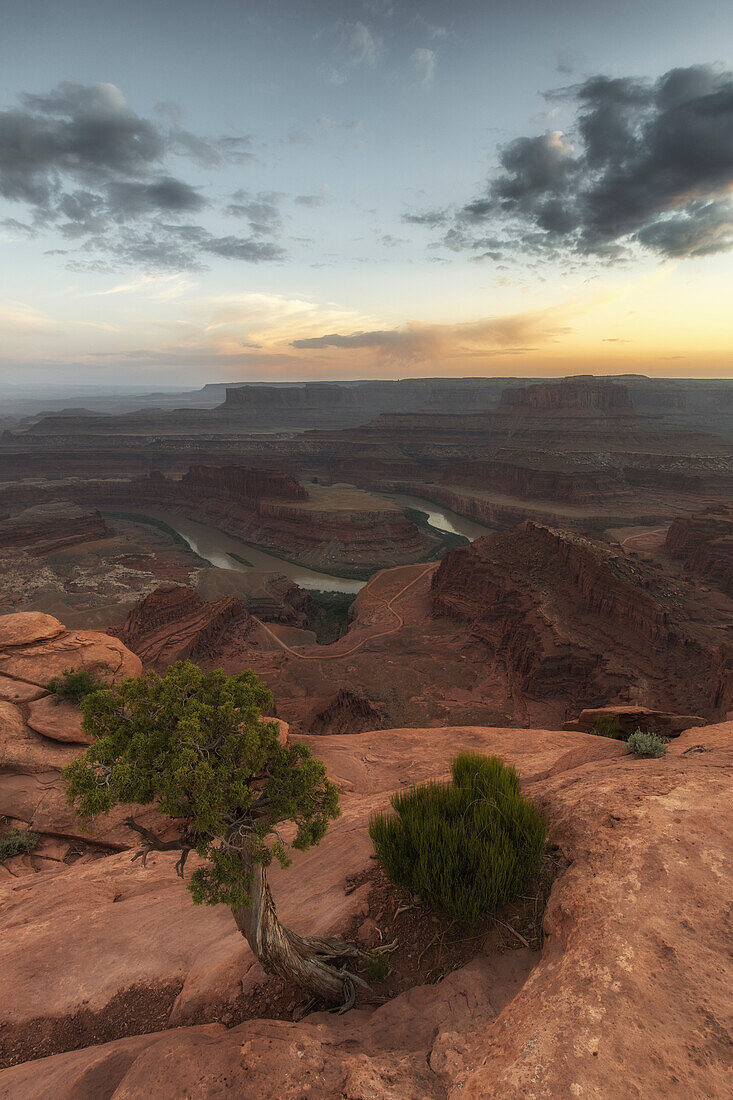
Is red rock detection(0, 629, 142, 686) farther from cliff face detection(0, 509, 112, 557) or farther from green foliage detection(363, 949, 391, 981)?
cliff face detection(0, 509, 112, 557)

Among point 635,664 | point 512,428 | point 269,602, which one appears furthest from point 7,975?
point 512,428

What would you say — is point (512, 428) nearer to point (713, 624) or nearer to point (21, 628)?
point (713, 624)

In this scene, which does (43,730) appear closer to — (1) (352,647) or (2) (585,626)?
A: (1) (352,647)

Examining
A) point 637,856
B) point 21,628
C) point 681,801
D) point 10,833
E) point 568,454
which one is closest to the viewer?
point 637,856

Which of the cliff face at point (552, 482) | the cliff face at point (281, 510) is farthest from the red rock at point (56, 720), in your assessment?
the cliff face at point (552, 482)

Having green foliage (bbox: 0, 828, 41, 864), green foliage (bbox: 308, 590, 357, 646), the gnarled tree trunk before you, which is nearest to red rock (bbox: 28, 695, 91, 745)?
green foliage (bbox: 0, 828, 41, 864)

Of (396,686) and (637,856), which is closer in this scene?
(637,856)
